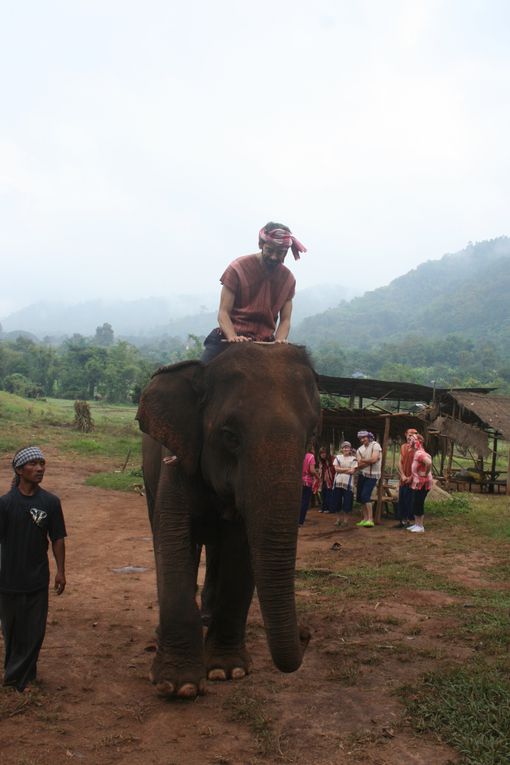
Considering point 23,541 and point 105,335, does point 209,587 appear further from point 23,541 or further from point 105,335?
point 105,335

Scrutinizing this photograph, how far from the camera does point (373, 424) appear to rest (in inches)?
586

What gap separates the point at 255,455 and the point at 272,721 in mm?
1865

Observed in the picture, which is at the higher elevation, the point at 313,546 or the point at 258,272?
the point at 258,272

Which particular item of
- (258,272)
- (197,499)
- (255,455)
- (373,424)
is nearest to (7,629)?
(197,499)

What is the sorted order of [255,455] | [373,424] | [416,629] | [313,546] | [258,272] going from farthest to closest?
1. [373,424]
2. [313,546]
3. [416,629]
4. [258,272]
5. [255,455]

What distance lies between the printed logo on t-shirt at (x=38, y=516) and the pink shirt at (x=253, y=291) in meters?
2.16

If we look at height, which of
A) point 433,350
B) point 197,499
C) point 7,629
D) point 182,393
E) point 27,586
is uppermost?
point 433,350

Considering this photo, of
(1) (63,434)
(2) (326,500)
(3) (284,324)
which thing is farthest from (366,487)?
(1) (63,434)

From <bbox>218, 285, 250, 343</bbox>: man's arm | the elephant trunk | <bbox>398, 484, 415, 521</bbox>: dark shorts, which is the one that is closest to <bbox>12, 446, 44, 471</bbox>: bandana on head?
<bbox>218, 285, 250, 343</bbox>: man's arm

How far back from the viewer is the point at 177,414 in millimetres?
4824

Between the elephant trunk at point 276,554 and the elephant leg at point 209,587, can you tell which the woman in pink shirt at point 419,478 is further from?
the elephant trunk at point 276,554

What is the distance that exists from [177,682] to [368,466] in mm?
9281

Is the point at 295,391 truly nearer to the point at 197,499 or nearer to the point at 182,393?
the point at 182,393

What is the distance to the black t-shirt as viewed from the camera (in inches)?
192
